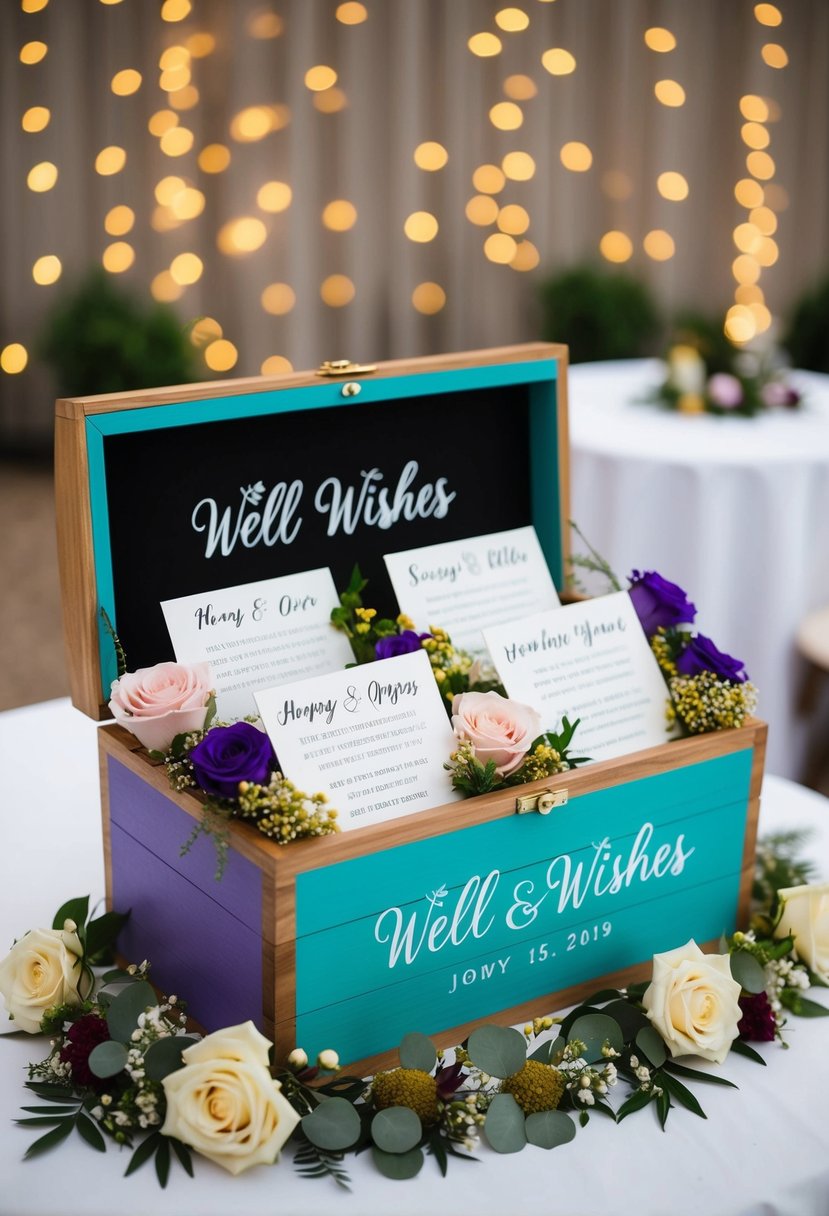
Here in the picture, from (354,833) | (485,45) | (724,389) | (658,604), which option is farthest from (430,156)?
(354,833)

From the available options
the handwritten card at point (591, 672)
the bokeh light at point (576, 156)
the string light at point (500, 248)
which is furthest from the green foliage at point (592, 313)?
the handwritten card at point (591, 672)

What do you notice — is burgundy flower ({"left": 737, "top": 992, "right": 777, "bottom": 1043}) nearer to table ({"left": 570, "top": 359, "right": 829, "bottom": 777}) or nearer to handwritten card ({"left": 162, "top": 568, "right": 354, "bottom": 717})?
handwritten card ({"left": 162, "top": 568, "right": 354, "bottom": 717})

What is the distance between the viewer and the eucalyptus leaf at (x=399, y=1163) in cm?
79

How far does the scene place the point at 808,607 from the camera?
103 inches

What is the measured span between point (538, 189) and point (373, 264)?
930 mm

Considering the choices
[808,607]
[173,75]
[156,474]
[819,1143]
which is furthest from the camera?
[173,75]

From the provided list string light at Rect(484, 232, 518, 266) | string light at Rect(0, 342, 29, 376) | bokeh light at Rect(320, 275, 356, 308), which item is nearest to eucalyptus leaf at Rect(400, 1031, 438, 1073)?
string light at Rect(0, 342, 29, 376)

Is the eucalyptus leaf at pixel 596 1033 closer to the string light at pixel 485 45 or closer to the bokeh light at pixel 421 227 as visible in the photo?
the bokeh light at pixel 421 227

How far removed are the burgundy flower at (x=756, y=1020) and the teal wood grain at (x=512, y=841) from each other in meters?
0.17

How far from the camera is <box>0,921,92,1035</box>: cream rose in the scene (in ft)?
2.95

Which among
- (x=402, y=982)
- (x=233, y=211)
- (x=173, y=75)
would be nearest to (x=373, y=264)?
(x=233, y=211)

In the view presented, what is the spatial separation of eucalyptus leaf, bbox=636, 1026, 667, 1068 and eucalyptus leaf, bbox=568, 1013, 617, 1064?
16mm

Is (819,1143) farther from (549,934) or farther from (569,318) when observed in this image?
(569,318)

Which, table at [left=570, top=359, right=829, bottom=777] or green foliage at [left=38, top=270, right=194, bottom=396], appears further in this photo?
green foliage at [left=38, top=270, right=194, bottom=396]
